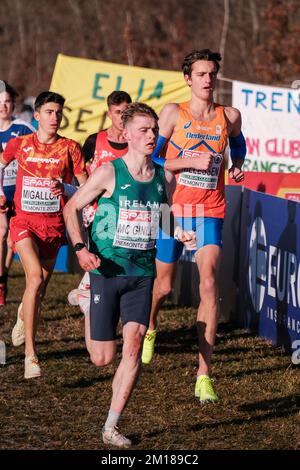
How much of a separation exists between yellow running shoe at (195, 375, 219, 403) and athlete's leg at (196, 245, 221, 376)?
52 millimetres

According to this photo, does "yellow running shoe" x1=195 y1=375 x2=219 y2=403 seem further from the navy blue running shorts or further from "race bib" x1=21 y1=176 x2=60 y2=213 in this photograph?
"race bib" x1=21 y1=176 x2=60 y2=213

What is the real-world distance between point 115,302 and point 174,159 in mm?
1813

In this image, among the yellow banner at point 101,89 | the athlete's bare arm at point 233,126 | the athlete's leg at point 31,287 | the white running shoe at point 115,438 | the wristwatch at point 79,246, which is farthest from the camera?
the yellow banner at point 101,89

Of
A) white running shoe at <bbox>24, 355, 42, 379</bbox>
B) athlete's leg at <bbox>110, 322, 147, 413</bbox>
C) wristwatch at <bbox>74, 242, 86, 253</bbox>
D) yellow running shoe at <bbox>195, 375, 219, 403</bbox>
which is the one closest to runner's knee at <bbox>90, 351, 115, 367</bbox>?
athlete's leg at <bbox>110, 322, 147, 413</bbox>

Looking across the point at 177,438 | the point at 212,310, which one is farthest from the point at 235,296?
the point at 177,438

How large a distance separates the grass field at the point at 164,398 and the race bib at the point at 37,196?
4.23 feet

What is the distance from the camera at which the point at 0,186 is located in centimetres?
1004

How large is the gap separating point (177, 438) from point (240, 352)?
3001mm

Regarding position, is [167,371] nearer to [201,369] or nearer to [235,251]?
[201,369]

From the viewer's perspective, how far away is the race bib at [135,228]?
6.94 meters

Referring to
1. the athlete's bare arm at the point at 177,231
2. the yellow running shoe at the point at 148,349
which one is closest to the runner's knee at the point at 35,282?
the yellow running shoe at the point at 148,349

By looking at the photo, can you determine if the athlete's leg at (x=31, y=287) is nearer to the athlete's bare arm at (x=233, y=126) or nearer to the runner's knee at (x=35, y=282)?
the runner's knee at (x=35, y=282)

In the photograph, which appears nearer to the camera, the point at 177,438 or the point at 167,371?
the point at 177,438
